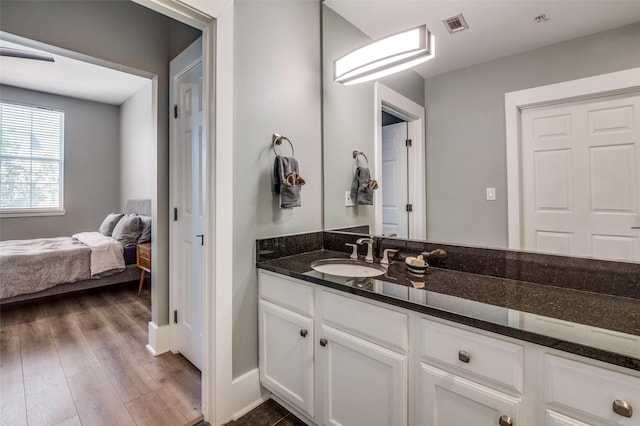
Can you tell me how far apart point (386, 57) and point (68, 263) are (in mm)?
3780

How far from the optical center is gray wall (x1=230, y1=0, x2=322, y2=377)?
1.51 meters

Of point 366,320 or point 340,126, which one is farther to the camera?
point 340,126

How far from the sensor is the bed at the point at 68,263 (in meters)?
2.90

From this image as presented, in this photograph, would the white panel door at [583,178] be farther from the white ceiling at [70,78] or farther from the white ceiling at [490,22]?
the white ceiling at [70,78]

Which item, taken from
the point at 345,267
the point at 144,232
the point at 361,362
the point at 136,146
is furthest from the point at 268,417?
the point at 136,146

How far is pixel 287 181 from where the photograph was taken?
1591 millimetres

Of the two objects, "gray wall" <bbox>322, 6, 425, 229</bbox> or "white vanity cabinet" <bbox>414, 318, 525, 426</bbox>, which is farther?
"gray wall" <bbox>322, 6, 425, 229</bbox>

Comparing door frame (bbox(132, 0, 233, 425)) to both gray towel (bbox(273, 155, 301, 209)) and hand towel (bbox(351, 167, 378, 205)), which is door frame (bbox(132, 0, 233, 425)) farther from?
hand towel (bbox(351, 167, 378, 205))

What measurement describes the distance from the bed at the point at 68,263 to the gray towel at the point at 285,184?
294 centimetres

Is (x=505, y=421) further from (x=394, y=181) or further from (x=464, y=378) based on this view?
(x=394, y=181)

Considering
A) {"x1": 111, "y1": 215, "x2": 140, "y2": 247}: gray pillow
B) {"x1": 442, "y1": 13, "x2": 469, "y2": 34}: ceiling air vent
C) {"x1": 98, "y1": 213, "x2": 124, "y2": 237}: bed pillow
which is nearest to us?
{"x1": 442, "y1": 13, "x2": 469, "y2": 34}: ceiling air vent

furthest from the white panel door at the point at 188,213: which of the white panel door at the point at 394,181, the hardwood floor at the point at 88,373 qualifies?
the white panel door at the point at 394,181

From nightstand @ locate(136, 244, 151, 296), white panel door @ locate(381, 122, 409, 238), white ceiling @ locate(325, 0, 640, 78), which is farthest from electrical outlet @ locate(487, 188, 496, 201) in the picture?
nightstand @ locate(136, 244, 151, 296)

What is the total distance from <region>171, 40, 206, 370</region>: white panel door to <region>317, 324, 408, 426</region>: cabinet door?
1.02m
